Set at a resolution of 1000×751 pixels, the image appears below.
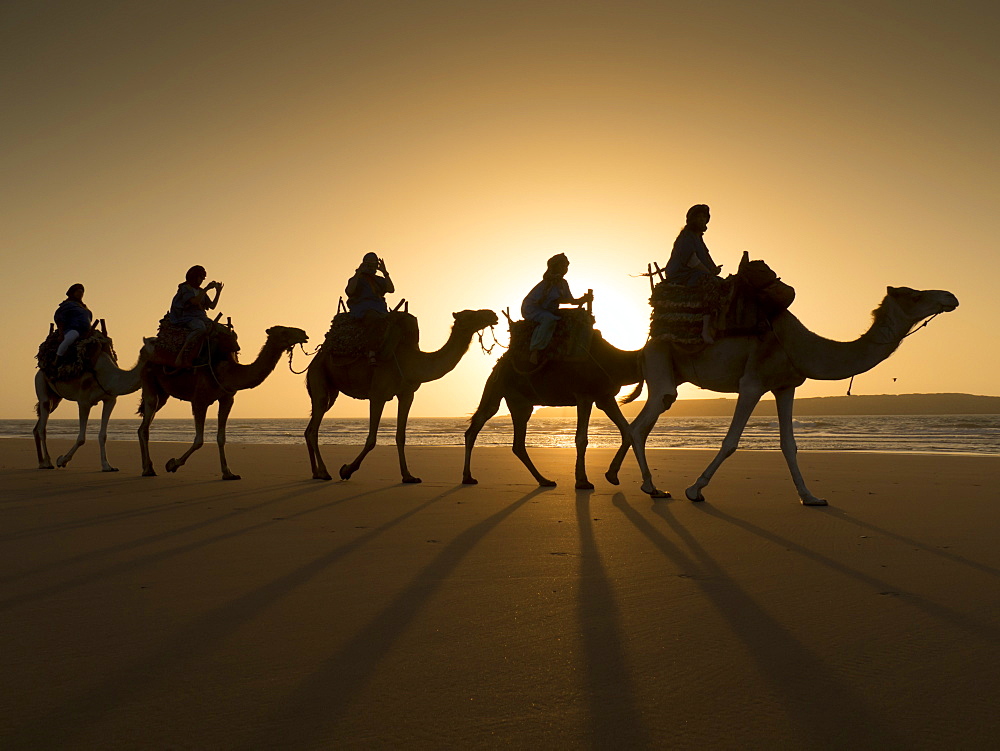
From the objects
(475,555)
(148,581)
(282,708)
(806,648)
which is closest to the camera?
(282,708)

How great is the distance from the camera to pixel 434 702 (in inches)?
112

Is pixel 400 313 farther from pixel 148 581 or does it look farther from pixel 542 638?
pixel 542 638

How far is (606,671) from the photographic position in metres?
3.15

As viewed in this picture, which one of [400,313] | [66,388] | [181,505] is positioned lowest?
[181,505]

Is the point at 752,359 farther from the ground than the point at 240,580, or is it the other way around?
the point at 752,359

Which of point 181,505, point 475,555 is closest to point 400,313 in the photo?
point 181,505

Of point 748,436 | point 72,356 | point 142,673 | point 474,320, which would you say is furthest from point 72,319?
point 748,436

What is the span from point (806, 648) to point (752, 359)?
5.96 metres

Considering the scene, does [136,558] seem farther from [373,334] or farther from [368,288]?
[368,288]

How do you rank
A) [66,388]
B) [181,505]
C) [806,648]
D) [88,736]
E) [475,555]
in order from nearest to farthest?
[88,736] < [806,648] < [475,555] < [181,505] < [66,388]

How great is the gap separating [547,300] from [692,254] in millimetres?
2028

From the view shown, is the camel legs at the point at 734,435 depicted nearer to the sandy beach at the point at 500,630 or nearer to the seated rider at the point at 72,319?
the sandy beach at the point at 500,630

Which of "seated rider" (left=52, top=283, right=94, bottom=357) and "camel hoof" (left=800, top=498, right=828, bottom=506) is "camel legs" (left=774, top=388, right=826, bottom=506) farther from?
"seated rider" (left=52, top=283, right=94, bottom=357)

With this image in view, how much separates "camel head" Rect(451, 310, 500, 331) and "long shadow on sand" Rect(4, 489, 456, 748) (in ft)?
24.3
